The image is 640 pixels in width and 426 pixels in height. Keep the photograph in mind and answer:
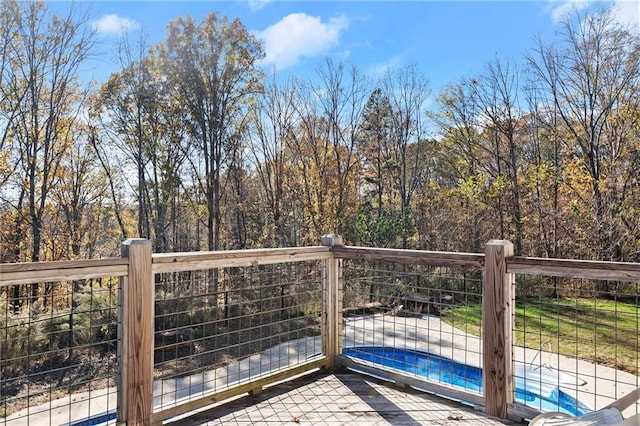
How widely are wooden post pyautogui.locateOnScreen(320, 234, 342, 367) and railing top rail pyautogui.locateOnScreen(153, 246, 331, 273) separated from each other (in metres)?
0.14

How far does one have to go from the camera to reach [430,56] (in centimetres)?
985

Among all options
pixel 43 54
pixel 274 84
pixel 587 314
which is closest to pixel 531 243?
pixel 587 314

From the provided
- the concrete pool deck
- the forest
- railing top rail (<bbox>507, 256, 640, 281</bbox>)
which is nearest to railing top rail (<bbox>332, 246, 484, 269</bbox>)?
railing top rail (<bbox>507, 256, 640, 281</bbox>)

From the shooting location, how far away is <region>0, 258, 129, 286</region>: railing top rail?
1708 mm

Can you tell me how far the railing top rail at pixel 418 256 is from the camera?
2480mm

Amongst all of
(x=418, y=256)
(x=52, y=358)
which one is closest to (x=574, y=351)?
(x=418, y=256)

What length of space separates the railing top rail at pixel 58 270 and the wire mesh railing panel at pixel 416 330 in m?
1.77

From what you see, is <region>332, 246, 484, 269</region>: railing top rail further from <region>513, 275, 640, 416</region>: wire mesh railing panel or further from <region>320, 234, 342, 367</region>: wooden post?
<region>513, 275, 640, 416</region>: wire mesh railing panel

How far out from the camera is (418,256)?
266 centimetres

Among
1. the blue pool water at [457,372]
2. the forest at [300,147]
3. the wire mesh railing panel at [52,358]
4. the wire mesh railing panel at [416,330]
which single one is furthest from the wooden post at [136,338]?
the forest at [300,147]

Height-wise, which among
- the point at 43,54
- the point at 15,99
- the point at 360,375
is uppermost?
the point at 43,54

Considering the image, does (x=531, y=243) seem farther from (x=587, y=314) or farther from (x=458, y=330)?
(x=458, y=330)

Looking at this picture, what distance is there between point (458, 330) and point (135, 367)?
5.05 m

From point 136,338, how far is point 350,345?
3552 millimetres
